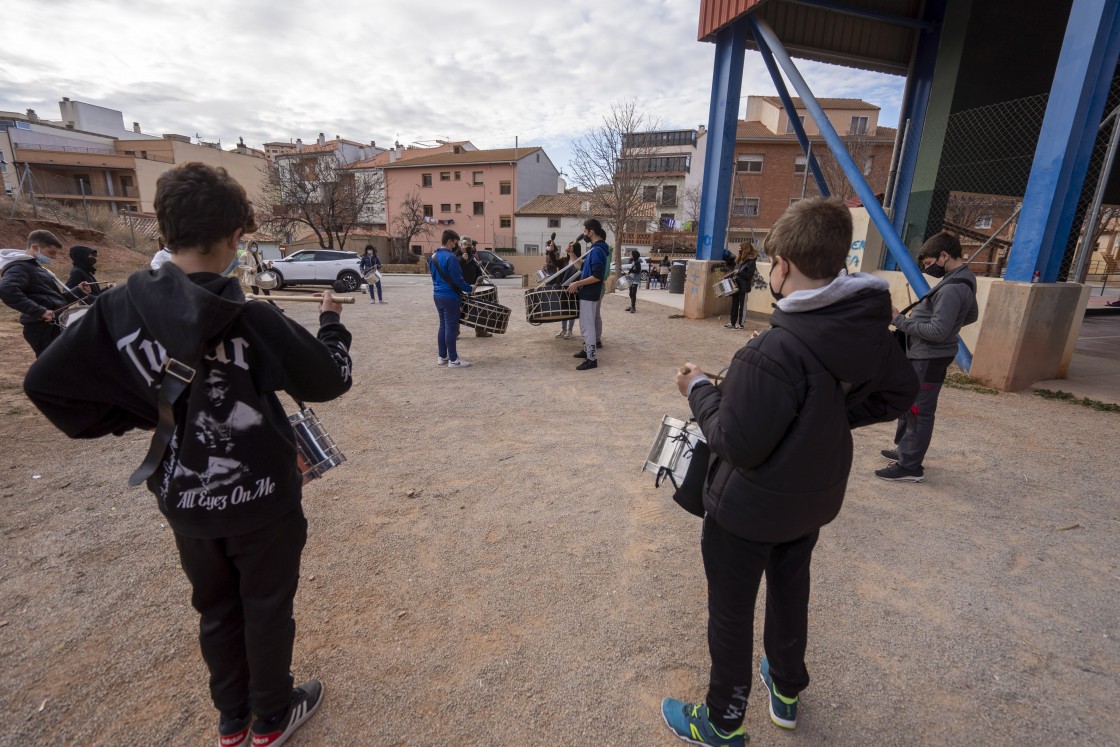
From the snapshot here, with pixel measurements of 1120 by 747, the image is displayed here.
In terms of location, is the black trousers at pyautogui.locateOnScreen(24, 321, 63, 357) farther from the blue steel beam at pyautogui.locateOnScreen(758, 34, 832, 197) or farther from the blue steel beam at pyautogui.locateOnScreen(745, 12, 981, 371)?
the blue steel beam at pyautogui.locateOnScreen(758, 34, 832, 197)

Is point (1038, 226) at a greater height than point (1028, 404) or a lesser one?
greater

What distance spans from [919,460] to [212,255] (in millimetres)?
4456

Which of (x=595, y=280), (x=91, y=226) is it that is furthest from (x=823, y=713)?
(x=91, y=226)

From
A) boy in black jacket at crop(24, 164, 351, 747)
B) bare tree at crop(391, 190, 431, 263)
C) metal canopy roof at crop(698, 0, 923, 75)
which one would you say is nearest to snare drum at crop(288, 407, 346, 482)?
boy in black jacket at crop(24, 164, 351, 747)

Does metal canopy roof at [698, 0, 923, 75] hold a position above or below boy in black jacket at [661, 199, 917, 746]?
above

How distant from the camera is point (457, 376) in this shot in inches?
260

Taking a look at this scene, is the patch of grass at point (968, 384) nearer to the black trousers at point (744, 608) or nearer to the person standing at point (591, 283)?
A: the person standing at point (591, 283)

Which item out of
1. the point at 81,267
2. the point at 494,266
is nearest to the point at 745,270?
the point at 81,267

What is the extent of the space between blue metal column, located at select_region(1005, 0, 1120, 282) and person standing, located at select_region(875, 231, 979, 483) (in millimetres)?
3579

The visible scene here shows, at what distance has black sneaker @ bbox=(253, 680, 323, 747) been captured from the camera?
175cm

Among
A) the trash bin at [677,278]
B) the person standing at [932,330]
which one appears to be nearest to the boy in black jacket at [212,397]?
the person standing at [932,330]

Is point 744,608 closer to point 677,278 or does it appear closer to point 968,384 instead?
point 968,384

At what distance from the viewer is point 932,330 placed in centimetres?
335

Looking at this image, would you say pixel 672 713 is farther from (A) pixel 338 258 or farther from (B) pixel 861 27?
(A) pixel 338 258
